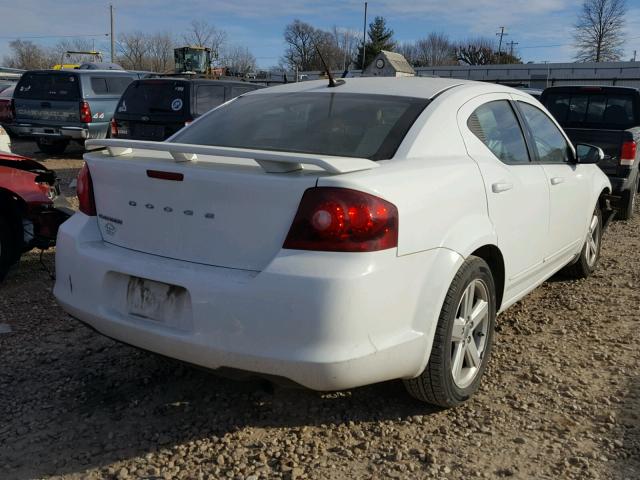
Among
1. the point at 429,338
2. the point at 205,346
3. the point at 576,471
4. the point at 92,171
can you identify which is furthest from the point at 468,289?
the point at 92,171

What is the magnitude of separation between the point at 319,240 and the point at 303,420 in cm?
109

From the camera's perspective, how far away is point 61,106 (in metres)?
13.4

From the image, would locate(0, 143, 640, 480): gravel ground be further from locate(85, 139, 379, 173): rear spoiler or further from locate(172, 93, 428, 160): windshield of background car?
locate(172, 93, 428, 160): windshield of background car

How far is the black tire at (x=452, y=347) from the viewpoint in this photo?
9.20 feet

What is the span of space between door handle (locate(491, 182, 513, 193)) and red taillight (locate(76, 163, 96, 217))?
204 cm

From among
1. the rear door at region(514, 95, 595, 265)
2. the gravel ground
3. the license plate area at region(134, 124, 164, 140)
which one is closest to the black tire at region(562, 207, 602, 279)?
the rear door at region(514, 95, 595, 265)

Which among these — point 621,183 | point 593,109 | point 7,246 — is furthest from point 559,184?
point 593,109

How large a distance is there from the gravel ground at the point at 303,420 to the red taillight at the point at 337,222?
0.70 metres

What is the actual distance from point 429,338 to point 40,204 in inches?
147

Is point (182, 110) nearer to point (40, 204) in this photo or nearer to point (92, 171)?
point (40, 204)

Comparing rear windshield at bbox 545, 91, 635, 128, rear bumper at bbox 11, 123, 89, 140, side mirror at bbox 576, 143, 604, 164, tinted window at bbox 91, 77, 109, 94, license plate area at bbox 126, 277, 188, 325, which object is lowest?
license plate area at bbox 126, 277, 188, 325

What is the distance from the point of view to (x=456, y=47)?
303ft

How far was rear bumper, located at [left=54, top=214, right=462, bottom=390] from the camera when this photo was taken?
7.79 ft

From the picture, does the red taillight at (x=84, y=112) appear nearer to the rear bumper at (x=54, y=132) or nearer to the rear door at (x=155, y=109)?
the rear bumper at (x=54, y=132)
